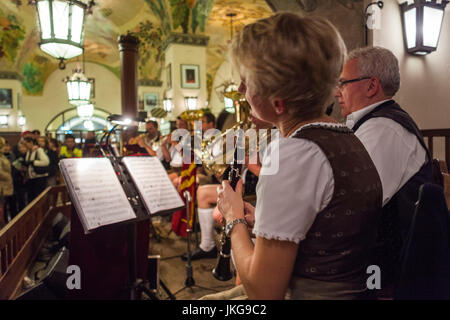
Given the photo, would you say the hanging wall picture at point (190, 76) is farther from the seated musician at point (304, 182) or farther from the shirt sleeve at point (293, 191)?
the shirt sleeve at point (293, 191)

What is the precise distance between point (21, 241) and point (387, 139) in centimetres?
326

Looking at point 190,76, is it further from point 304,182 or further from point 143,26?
point 304,182

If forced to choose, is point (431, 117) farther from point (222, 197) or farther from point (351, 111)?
point (222, 197)

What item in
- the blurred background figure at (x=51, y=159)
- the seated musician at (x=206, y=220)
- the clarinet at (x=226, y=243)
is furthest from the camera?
the blurred background figure at (x=51, y=159)

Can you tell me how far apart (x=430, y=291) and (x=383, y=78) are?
131 centimetres

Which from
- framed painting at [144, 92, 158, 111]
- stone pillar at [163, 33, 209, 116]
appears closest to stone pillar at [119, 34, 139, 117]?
stone pillar at [163, 33, 209, 116]

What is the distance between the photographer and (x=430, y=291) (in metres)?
0.95

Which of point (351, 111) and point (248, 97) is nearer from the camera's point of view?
point (248, 97)

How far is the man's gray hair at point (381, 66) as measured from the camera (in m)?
1.83

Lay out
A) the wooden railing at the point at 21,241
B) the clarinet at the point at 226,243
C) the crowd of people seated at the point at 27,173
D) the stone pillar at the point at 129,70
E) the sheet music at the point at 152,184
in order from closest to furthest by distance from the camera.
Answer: the clarinet at the point at 226,243 < the sheet music at the point at 152,184 < the wooden railing at the point at 21,241 < the stone pillar at the point at 129,70 < the crowd of people seated at the point at 27,173

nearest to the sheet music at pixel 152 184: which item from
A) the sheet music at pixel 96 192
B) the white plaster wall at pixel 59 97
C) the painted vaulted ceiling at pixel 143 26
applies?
the sheet music at pixel 96 192

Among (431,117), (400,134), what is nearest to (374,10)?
(431,117)

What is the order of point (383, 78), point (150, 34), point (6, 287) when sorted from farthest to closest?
point (150, 34)
point (6, 287)
point (383, 78)

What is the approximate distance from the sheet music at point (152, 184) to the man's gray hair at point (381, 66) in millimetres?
1553
